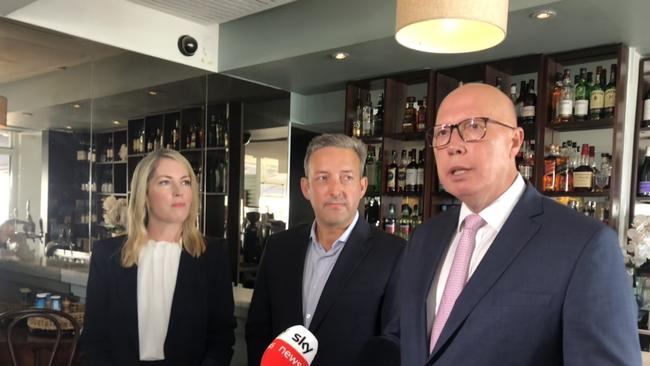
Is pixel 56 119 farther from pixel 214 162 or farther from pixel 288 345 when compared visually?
pixel 288 345

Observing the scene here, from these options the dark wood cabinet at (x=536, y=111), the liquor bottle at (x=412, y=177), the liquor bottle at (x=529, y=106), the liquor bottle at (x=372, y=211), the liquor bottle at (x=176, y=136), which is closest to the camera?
the dark wood cabinet at (x=536, y=111)

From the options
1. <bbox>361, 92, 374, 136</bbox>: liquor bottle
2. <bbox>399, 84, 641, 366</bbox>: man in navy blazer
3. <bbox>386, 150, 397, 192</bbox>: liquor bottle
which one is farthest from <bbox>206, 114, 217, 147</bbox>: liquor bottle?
<bbox>399, 84, 641, 366</bbox>: man in navy blazer

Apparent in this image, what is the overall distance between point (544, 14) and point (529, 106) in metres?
0.85

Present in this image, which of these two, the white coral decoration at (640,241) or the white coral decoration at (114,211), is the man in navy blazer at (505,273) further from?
the white coral decoration at (114,211)

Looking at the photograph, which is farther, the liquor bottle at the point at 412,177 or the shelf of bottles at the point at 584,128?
the liquor bottle at the point at 412,177

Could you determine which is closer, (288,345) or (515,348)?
(515,348)

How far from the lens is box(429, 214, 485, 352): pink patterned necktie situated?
113 centimetres

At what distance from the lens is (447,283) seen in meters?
1.16

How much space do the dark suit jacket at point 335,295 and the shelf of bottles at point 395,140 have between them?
6.66 ft

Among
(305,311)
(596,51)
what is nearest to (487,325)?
(305,311)

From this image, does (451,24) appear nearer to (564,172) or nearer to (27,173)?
A: (564,172)

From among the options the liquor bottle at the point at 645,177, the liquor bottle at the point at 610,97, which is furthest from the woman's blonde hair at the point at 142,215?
the liquor bottle at the point at 645,177

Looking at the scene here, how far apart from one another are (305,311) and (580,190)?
2.09m

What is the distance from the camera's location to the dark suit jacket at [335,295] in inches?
60.1
